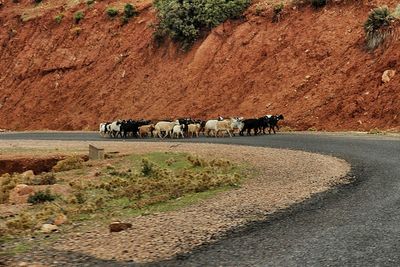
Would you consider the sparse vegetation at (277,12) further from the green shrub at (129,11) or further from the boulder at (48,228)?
the boulder at (48,228)

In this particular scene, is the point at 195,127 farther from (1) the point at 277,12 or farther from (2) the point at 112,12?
(2) the point at 112,12

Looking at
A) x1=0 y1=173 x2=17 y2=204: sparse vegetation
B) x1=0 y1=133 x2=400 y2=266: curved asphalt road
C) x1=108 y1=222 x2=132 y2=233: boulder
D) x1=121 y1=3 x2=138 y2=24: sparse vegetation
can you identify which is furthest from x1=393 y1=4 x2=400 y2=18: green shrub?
x1=108 y1=222 x2=132 y2=233: boulder

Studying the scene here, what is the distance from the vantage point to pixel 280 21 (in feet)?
162

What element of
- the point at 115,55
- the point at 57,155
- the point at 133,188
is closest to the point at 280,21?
the point at 115,55

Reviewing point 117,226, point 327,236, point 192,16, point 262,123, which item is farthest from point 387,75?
point 117,226

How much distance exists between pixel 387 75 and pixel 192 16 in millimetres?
25684

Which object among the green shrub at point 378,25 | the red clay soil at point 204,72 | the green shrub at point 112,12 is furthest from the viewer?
the green shrub at point 112,12

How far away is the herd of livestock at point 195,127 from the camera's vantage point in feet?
123

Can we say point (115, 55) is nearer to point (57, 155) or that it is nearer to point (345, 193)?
point (57, 155)

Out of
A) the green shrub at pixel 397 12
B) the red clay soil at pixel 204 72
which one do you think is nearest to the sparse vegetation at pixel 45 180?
the red clay soil at pixel 204 72

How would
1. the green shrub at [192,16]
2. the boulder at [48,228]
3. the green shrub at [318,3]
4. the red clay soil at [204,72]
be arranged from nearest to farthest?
the boulder at [48,228], the red clay soil at [204,72], the green shrub at [318,3], the green shrub at [192,16]

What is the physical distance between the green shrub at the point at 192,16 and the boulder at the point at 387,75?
67.9ft

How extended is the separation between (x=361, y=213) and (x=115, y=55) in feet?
177

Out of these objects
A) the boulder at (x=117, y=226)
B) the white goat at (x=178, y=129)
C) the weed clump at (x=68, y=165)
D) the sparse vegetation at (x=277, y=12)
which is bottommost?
the boulder at (x=117, y=226)
